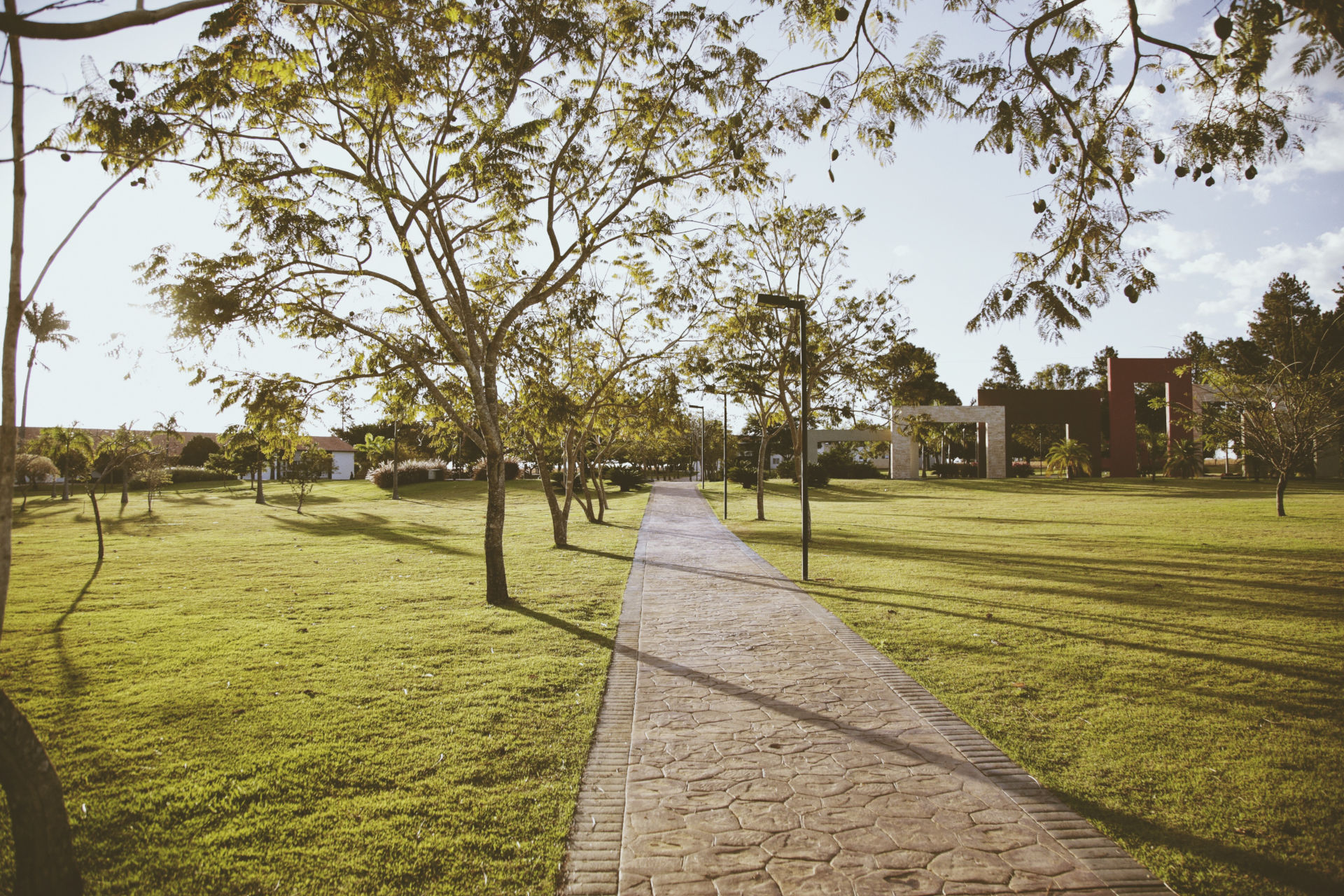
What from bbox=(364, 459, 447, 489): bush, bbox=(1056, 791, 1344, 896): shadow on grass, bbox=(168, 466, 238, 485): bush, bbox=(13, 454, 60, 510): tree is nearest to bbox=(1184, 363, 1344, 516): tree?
bbox=(1056, 791, 1344, 896): shadow on grass

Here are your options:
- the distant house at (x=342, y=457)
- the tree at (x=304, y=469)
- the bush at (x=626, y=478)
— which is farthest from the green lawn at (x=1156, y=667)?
the distant house at (x=342, y=457)

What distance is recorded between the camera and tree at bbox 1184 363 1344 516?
21.4m

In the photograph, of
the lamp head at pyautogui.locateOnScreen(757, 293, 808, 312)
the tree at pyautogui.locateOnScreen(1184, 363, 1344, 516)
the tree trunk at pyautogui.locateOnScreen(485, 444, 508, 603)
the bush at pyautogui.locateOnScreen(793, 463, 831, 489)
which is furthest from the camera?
the bush at pyautogui.locateOnScreen(793, 463, 831, 489)

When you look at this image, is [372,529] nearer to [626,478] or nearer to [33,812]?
[33,812]

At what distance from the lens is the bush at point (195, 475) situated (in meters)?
49.4

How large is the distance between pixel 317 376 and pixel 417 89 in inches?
172

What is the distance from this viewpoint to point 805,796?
13.5 feet

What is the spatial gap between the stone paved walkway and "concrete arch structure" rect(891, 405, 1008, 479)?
40522 millimetres

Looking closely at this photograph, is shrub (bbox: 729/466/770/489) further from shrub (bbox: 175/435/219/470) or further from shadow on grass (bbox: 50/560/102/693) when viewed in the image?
shrub (bbox: 175/435/219/470)

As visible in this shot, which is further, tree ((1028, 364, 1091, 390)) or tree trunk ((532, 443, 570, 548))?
tree ((1028, 364, 1091, 390))

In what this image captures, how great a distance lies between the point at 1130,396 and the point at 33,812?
53.2m

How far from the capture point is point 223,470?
44.0 metres

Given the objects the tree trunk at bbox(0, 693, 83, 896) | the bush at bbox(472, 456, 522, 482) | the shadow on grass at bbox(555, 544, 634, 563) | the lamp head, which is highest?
the lamp head

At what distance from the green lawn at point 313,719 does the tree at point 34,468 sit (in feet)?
107
